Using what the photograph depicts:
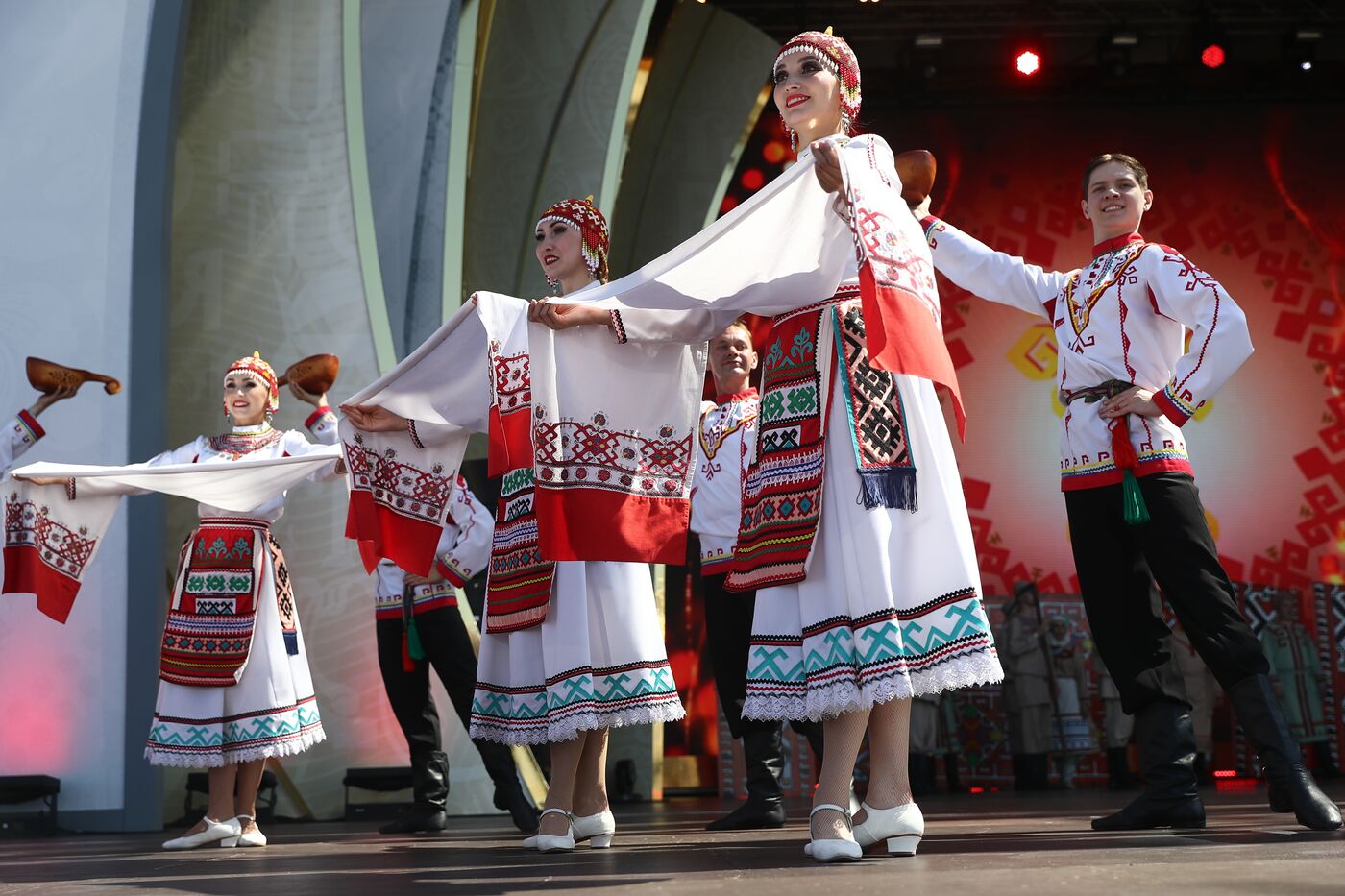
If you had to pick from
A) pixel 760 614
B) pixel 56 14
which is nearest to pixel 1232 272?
pixel 56 14

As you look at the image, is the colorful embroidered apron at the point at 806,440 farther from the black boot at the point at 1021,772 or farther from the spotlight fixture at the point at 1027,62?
the spotlight fixture at the point at 1027,62

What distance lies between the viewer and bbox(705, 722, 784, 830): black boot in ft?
14.6

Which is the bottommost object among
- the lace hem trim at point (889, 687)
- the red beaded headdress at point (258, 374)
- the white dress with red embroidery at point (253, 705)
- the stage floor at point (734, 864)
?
the stage floor at point (734, 864)

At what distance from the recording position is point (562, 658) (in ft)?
10.9

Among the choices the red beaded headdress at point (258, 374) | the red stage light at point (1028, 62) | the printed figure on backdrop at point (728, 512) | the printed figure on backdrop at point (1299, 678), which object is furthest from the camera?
the red stage light at point (1028, 62)

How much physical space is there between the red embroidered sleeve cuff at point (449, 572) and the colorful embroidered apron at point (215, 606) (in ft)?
2.07

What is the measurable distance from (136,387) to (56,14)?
62.6 inches

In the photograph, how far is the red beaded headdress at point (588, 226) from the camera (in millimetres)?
3695

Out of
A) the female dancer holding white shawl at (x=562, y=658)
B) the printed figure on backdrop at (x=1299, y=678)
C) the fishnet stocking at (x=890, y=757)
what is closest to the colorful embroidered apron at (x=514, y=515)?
the female dancer holding white shawl at (x=562, y=658)

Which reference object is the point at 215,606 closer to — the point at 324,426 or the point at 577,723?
the point at 324,426

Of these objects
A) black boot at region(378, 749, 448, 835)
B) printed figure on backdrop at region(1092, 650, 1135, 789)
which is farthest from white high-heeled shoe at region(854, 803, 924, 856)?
printed figure on backdrop at region(1092, 650, 1135, 789)

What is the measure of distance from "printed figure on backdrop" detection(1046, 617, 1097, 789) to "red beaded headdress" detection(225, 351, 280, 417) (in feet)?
22.1

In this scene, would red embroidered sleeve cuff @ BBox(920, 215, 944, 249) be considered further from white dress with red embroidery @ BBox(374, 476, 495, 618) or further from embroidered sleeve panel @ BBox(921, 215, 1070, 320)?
white dress with red embroidery @ BBox(374, 476, 495, 618)

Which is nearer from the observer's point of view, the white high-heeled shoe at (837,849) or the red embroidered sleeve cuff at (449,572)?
the white high-heeled shoe at (837,849)
